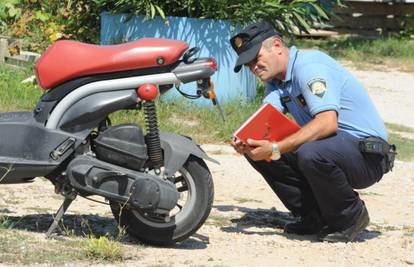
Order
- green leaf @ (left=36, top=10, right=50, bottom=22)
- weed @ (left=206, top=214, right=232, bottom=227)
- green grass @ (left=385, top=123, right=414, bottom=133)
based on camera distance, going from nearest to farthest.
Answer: weed @ (left=206, top=214, right=232, bottom=227) < green grass @ (left=385, top=123, right=414, bottom=133) < green leaf @ (left=36, top=10, right=50, bottom=22)

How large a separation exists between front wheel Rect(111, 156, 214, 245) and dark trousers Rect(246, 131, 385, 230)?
1.69ft

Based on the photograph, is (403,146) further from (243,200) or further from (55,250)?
(55,250)

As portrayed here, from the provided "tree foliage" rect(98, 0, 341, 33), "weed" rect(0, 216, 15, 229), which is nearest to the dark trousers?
"weed" rect(0, 216, 15, 229)

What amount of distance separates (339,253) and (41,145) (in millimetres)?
1737

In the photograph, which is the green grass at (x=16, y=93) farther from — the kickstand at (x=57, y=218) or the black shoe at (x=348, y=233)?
the black shoe at (x=348, y=233)

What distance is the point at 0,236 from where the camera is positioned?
5168 millimetres

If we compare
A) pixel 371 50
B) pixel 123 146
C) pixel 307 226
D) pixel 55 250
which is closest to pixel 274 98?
pixel 307 226

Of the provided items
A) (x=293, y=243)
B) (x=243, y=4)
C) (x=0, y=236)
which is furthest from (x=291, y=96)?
(x=243, y=4)

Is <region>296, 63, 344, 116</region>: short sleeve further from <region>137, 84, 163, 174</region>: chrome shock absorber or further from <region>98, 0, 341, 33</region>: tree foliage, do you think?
<region>98, 0, 341, 33</region>: tree foliage

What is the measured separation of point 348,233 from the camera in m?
5.79

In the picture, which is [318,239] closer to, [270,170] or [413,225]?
[270,170]

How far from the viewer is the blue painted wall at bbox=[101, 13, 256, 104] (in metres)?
9.27

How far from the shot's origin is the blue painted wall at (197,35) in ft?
30.4

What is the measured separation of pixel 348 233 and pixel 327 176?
0.42 meters
